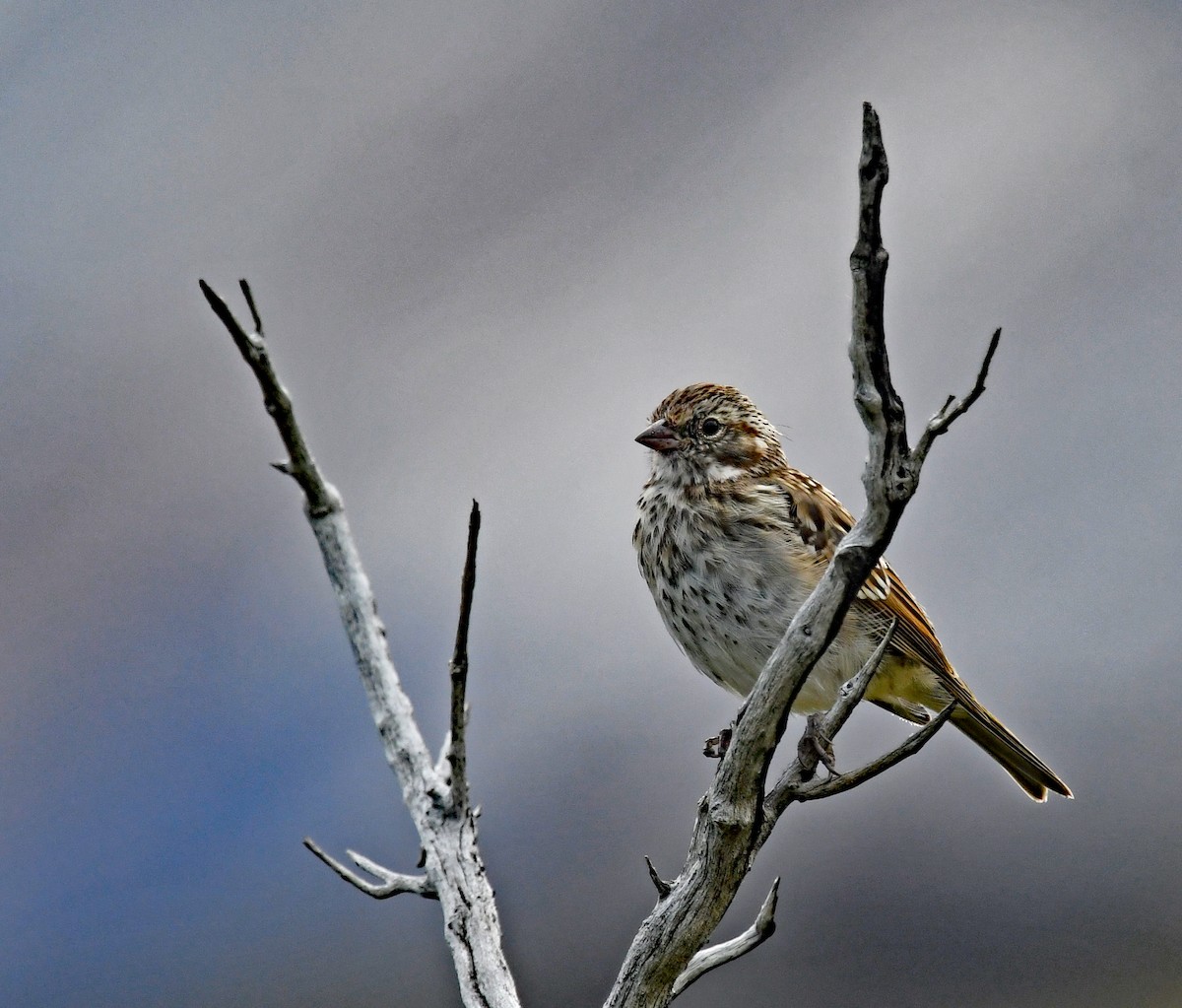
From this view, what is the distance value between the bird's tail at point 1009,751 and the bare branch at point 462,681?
8.00ft

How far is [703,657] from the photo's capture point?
4.68 m

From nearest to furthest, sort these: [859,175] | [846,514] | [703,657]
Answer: [859,175]
[703,657]
[846,514]

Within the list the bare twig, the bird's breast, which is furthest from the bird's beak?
the bare twig

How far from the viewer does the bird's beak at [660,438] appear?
510 cm

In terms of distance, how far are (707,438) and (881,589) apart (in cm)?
102

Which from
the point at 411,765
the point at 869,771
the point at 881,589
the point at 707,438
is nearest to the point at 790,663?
the point at 869,771

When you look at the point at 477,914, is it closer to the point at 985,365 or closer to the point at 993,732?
the point at 985,365

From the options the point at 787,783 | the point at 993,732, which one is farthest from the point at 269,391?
the point at 993,732

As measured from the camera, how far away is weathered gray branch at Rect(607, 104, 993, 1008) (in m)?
2.30

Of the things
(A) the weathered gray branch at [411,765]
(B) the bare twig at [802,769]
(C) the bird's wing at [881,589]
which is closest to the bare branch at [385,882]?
(A) the weathered gray branch at [411,765]

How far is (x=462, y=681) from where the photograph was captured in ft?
9.46

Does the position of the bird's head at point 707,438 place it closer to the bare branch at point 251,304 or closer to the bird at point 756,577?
the bird at point 756,577

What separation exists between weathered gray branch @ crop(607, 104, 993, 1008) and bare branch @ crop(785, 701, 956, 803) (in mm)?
122

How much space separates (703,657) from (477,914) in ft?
5.77
